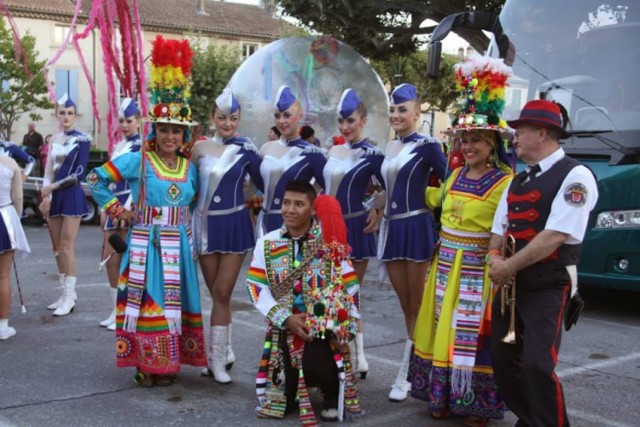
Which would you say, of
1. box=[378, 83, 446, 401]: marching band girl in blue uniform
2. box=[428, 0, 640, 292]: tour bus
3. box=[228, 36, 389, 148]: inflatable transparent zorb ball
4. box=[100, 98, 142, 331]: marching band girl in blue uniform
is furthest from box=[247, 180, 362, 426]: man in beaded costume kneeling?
box=[228, 36, 389, 148]: inflatable transparent zorb ball

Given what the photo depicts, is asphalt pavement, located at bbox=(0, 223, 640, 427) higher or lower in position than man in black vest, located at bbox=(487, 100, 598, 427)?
lower

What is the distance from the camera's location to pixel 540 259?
375cm

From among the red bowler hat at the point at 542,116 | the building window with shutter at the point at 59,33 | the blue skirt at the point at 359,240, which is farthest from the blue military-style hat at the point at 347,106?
the building window with shutter at the point at 59,33

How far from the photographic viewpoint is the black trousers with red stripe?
378 cm

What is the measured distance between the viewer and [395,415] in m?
4.64

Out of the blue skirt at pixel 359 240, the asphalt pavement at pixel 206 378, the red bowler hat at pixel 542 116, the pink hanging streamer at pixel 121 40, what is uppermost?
the pink hanging streamer at pixel 121 40

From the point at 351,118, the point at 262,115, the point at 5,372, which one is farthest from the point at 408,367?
the point at 262,115

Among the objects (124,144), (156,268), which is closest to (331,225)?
(156,268)

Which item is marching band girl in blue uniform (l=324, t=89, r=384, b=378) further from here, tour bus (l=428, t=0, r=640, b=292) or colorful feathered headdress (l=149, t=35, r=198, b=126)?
tour bus (l=428, t=0, r=640, b=292)

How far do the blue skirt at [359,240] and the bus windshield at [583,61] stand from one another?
118 inches

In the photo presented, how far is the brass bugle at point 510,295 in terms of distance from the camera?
12.8ft

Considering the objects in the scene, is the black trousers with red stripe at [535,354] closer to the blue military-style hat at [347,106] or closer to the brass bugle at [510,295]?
the brass bugle at [510,295]

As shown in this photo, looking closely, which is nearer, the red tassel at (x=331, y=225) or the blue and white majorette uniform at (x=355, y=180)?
the red tassel at (x=331, y=225)

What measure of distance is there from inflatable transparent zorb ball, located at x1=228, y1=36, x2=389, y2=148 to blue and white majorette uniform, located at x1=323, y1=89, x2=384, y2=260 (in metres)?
5.96
